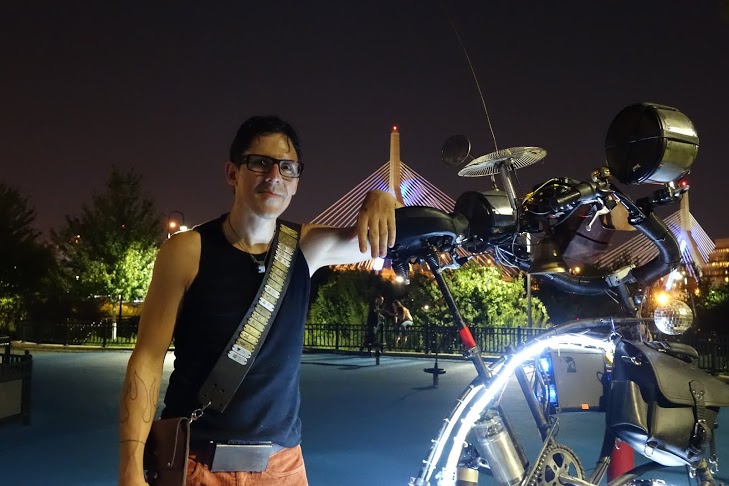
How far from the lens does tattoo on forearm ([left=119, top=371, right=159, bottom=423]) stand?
78.5 inches

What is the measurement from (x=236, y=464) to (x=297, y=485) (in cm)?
28

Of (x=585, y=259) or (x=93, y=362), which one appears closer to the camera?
(x=585, y=259)

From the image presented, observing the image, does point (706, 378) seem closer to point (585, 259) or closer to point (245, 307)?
point (585, 259)

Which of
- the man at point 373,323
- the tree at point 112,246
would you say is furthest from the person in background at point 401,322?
the tree at point 112,246

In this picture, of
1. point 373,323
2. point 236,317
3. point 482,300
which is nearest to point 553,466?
point 236,317

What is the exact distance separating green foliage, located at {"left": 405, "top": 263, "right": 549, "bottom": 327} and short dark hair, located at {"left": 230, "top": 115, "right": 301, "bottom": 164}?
17556 mm

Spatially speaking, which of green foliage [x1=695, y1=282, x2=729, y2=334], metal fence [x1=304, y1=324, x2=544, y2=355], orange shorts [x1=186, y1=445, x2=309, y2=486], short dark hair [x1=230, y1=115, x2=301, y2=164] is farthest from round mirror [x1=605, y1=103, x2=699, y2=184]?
green foliage [x1=695, y1=282, x2=729, y2=334]

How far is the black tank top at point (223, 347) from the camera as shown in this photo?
203 cm

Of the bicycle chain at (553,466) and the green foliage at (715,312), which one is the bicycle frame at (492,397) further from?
the green foliage at (715,312)

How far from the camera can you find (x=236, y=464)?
2006 millimetres

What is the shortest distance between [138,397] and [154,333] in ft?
0.67

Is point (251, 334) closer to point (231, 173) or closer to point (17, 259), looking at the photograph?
point (231, 173)

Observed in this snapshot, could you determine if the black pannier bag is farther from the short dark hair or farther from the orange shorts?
the short dark hair

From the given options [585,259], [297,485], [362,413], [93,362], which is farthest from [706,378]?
[93,362]
